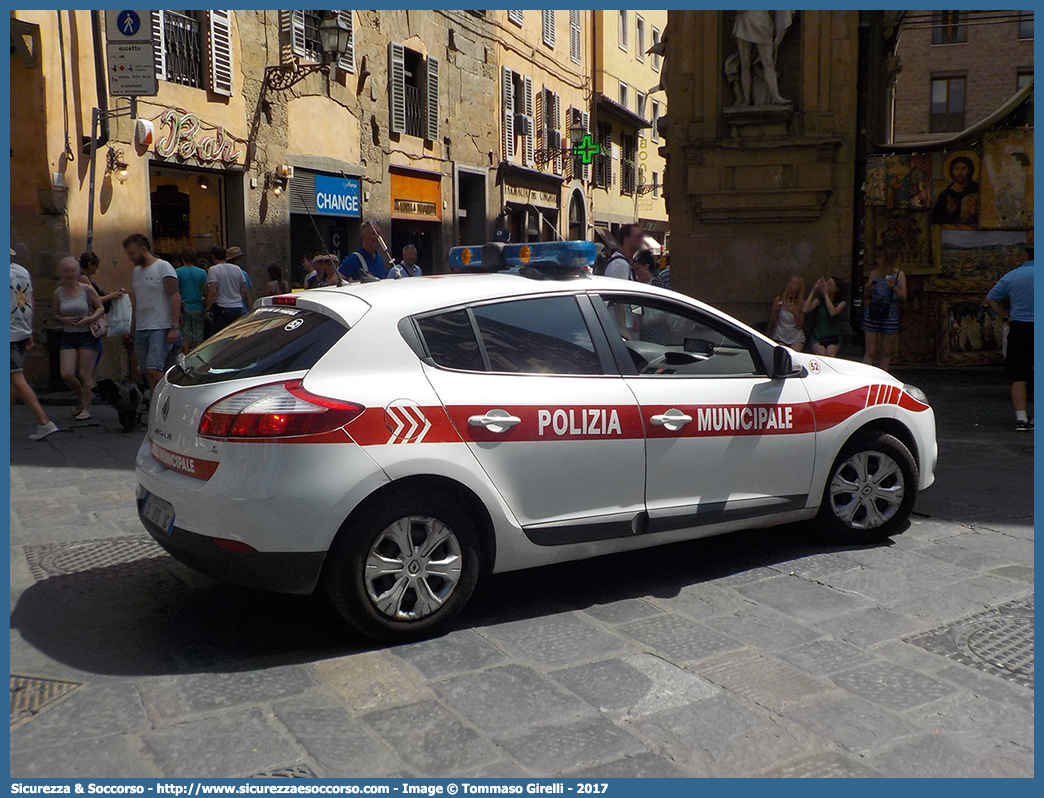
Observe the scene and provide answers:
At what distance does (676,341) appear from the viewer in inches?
206

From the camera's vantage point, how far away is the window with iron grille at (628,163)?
130 ft

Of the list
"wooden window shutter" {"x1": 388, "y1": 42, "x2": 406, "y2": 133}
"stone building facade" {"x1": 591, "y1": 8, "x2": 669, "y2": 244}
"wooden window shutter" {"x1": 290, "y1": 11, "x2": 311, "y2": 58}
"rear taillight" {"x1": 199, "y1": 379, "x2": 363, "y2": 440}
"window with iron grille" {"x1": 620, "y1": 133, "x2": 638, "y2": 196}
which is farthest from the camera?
"window with iron grille" {"x1": 620, "y1": 133, "x2": 638, "y2": 196}

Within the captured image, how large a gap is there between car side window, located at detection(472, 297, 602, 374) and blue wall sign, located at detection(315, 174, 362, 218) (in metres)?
14.9

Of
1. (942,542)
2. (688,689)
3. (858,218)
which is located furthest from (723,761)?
(858,218)

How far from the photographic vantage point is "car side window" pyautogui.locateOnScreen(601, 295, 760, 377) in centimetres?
493

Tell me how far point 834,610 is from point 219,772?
2.71 m

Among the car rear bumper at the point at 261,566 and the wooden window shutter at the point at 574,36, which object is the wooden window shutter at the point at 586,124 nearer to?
the wooden window shutter at the point at 574,36

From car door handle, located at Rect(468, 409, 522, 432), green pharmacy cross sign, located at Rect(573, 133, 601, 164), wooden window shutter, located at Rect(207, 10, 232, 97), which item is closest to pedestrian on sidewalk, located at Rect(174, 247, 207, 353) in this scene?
wooden window shutter, located at Rect(207, 10, 232, 97)

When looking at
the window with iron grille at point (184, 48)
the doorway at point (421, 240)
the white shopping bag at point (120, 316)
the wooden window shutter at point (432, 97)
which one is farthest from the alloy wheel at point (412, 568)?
the wooden window shutter at point (432, 97)

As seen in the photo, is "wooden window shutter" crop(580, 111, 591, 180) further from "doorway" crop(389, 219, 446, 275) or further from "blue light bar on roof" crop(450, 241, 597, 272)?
"blue light bar on roof" crop(450, 241, 597, 272)

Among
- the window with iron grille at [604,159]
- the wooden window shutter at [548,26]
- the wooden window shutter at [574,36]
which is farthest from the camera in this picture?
the window with iron grille at [604,159]

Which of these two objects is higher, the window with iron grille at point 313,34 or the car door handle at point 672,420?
the window with iron grille at point 313,34

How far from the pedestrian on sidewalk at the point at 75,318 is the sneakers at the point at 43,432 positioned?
2.42 feet

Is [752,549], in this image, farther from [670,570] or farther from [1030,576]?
[1030,576]
